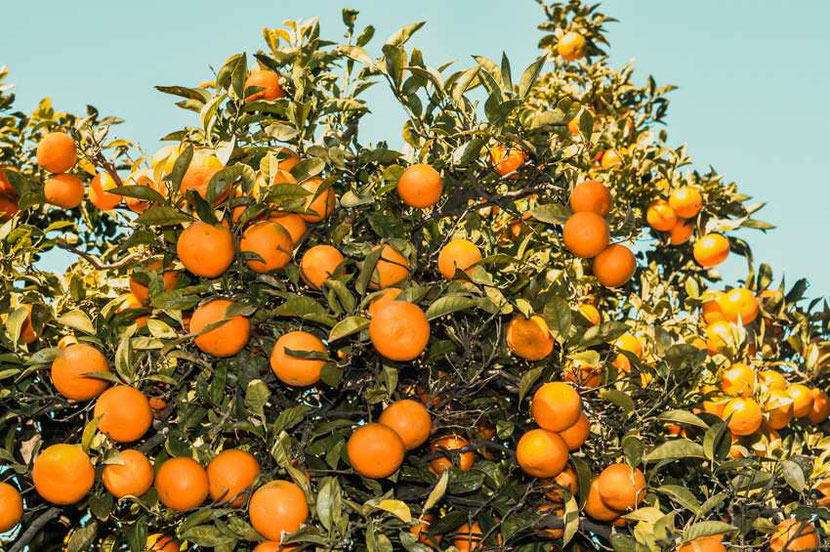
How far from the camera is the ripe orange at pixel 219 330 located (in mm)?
2754

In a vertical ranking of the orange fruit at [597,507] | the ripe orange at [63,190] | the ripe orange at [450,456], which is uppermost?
the ripe orange at [63,190]

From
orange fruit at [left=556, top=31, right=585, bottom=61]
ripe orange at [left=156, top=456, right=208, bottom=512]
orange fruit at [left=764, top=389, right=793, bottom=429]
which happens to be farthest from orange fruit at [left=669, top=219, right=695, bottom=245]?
ripe orange at [left=156, top=456, right=208, bottom=512]

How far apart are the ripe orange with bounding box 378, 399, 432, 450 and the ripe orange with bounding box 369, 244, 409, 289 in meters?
0.42

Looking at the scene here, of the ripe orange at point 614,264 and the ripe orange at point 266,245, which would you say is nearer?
→ the ripe orange at point 266,245

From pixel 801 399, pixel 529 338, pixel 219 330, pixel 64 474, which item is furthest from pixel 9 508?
pixel 801 399

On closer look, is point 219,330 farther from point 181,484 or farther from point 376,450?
point 376,450

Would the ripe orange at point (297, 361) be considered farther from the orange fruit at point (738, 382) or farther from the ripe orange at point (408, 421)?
the orange fruit at point (738, 382)

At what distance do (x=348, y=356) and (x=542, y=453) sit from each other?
0.72 metres

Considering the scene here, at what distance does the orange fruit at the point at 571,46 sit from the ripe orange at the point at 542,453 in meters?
4.47

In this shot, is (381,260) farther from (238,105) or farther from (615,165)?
(615,165)

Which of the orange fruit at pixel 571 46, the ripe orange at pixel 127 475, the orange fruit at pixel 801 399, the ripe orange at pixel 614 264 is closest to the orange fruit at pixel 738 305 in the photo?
the orange fruit at pixel 801 399

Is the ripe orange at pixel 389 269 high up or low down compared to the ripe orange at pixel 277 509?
up

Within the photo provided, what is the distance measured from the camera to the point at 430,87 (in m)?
3.30

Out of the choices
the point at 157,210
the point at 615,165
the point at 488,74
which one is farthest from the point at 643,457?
the point at 615,165
